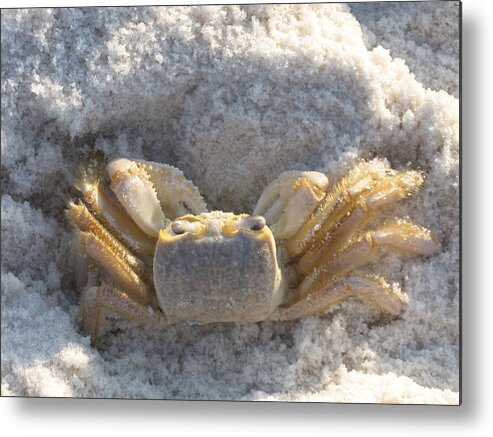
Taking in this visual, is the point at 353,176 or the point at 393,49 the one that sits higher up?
the point at 393,49

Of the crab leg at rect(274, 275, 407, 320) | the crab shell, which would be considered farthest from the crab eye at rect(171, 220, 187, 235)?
the crab leg at rect(274, 275, 407, 320)

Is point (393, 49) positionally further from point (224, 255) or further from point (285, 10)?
point (224, 255)

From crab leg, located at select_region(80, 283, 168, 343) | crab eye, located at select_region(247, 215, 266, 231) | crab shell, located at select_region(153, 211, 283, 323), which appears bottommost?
crab leg, located at select_region(80, 283, 168, 343)

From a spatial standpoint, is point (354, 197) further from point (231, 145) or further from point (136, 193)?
point (136, 193)

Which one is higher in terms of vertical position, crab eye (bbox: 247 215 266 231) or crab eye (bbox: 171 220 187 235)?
crab eye (bbox: 247 215 266 231)

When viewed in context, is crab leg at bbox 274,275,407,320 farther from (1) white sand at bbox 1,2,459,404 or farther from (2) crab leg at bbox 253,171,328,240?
(2) crab leg at bbox 253,171,328,240

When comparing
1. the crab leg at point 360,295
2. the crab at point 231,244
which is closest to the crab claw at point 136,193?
the crab at point 231,244

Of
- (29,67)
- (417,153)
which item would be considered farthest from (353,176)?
(29,67)

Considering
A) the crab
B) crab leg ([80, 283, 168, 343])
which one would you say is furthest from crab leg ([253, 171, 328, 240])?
crab leg ([80, 283, 168, 343])
